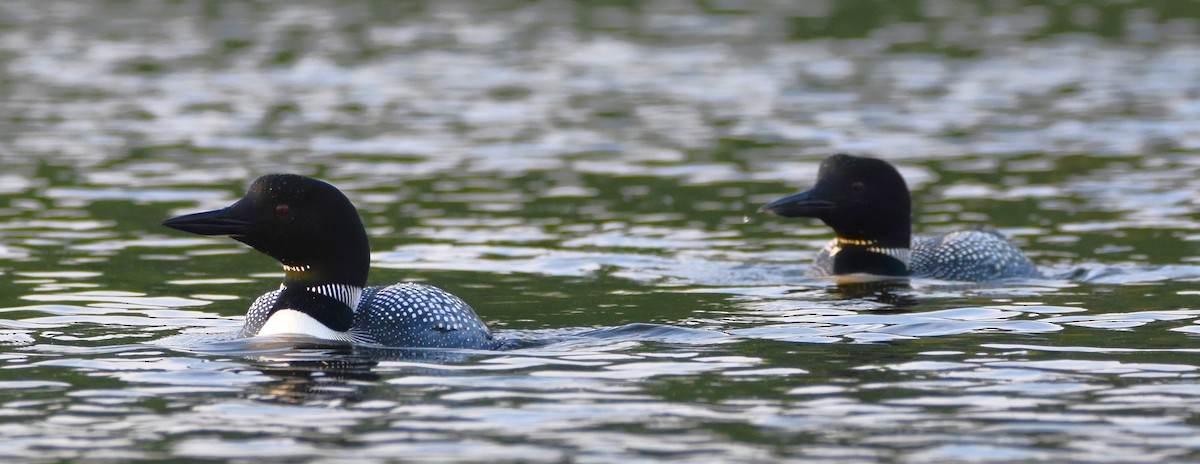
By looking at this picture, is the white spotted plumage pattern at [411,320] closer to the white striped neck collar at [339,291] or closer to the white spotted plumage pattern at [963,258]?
the white striped neck collar at [339,291]

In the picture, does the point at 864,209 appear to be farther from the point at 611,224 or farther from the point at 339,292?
the point at 339,292

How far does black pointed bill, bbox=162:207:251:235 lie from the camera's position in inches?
336

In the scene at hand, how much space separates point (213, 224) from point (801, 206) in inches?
162

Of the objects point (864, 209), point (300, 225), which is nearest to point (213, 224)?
point (300, 225)

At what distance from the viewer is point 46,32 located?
26547 mm

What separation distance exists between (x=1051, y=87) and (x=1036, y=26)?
6.25 metres

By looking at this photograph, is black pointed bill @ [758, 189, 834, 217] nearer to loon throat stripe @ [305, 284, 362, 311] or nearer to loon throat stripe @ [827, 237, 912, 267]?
loon throat stripe @ [827, 237, 912, 267]

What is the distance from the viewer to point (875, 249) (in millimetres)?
11805

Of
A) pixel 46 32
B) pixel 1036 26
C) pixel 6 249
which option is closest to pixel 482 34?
pixel 46 32

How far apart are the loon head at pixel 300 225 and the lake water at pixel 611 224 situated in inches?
17.5

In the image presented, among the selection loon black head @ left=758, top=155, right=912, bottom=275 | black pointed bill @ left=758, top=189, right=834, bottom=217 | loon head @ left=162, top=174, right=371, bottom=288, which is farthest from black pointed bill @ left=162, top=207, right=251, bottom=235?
loon black head @ left=758, top=155, right=912, bottom=275

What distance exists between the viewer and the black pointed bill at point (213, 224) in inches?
336

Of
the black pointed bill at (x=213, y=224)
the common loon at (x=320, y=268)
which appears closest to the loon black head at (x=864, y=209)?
the common loon at (x=320, y=268)

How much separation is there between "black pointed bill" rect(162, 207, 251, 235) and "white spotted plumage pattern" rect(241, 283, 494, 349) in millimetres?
394
